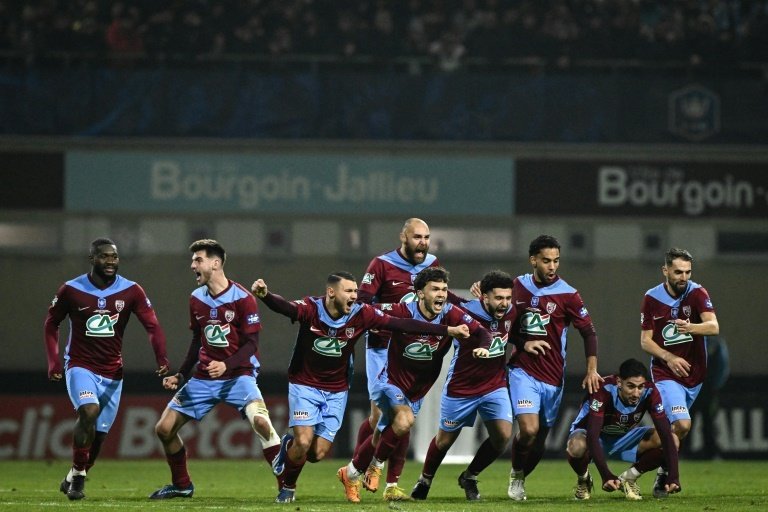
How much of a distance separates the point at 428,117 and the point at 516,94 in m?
1.35

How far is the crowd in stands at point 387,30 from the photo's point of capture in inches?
794

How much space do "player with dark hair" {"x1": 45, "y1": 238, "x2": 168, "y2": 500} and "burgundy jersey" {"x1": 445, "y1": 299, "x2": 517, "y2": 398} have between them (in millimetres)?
2350

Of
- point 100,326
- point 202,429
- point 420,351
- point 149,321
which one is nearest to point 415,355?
point 420,351

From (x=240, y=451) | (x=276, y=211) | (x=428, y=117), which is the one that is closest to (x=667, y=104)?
(x=428, y=117)

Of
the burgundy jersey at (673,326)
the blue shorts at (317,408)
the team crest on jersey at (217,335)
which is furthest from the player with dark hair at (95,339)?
the burgundy jersey at (673,326)

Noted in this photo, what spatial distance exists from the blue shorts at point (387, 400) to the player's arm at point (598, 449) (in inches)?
54.5

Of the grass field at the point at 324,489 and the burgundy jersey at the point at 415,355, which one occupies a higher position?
the burgundy jersey at the point at 415,355

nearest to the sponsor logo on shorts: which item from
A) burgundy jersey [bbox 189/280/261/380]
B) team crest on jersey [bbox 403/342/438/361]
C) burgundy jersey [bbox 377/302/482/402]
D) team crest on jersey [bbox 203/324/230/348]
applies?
burgundy jersey [bbox 377/302/482/402]

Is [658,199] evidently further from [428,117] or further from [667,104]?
[428,117]

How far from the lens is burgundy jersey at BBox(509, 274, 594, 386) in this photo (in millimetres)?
11117

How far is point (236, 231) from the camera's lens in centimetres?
2016

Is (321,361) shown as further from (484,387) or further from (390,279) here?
(390,279)

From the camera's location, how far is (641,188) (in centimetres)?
2005

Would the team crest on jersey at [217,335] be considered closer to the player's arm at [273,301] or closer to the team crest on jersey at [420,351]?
the player's arm at [273,301]
